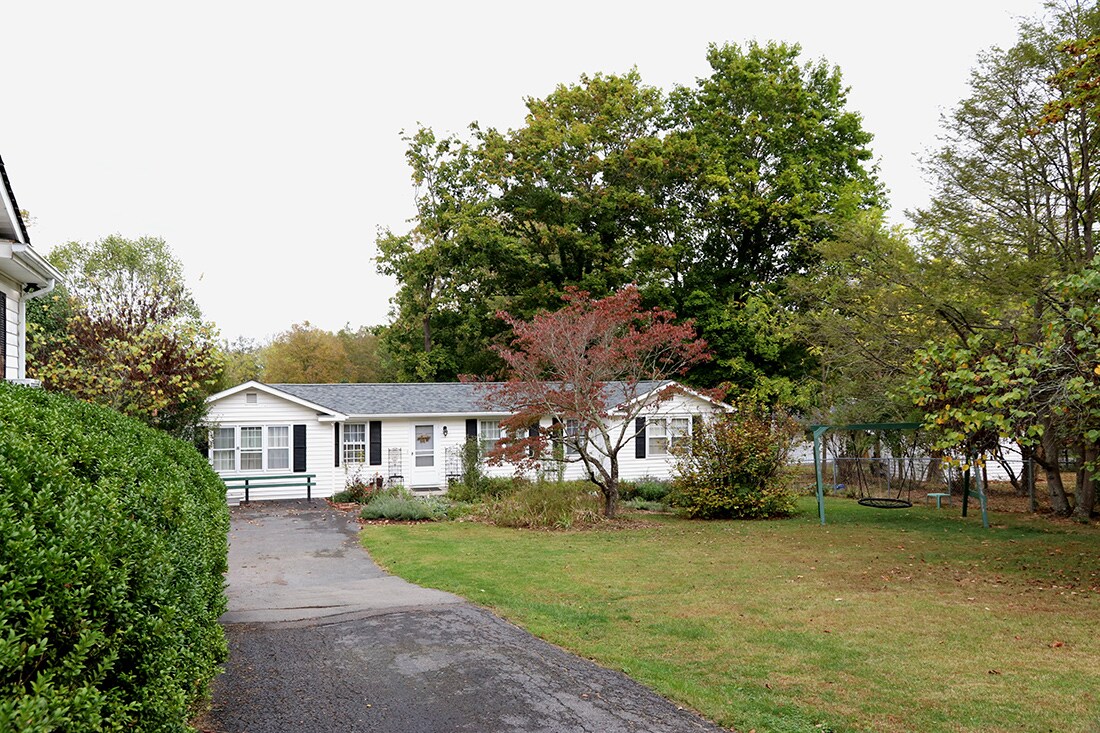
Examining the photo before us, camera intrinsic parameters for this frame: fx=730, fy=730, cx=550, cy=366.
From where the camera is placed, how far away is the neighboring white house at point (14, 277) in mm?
9781

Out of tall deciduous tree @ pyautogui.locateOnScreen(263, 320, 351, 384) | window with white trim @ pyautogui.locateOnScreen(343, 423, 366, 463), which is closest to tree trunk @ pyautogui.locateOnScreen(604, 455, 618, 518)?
window with white trim @ pyautogui.locateOnScreen(343, 423, 366, 463)

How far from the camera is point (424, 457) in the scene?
83.4 feet

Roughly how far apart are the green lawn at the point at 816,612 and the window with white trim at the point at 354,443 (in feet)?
30.4

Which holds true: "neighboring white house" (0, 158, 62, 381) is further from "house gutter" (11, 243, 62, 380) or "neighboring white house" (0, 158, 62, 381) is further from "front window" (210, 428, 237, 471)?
"front window" (210, 428, 237, 471)

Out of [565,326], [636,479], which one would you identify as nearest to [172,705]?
[565,326]

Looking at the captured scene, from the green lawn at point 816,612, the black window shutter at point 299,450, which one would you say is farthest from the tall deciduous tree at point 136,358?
the green lawn at point 816,612

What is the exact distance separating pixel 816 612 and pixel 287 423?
18.8 m

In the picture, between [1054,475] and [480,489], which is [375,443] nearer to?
[480,489]

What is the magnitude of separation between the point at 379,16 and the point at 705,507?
516 inches

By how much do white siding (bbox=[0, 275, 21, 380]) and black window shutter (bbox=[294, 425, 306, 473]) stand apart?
12.0m

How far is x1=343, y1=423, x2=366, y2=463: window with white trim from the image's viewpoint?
24.5 metres

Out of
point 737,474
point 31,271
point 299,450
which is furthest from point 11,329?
point 737,474

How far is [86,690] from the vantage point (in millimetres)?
2219

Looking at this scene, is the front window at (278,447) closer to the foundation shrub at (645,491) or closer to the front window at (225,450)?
the front window at (225,450)
